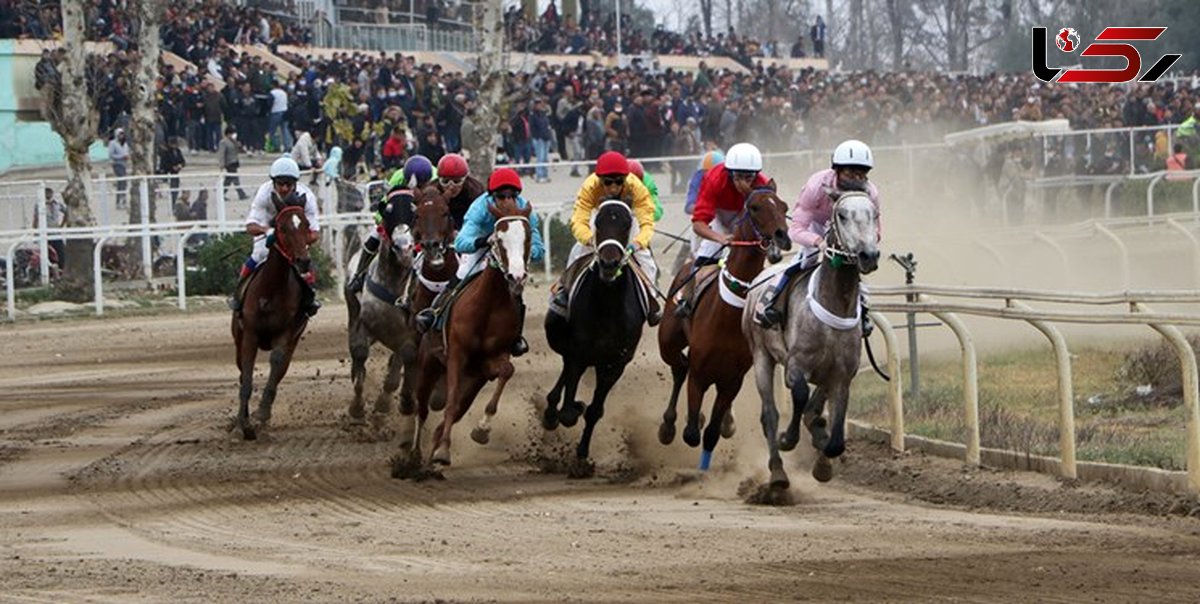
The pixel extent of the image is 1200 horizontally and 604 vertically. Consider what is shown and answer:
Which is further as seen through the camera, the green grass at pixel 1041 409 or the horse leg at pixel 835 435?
the green grass at pixel 1041 409

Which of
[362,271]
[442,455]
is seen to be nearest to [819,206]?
[442,455]

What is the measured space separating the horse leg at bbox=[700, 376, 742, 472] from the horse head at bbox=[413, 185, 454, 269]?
2122 millimetres

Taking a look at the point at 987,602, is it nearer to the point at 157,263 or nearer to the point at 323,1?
the point at 157,263

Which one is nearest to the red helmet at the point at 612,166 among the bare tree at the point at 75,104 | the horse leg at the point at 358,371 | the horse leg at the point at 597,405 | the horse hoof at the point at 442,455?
the horse leg at the point at 597,405

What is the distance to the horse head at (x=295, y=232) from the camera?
51.1ft

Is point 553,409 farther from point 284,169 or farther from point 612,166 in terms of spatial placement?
point 284,169

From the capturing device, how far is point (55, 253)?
89.4ft

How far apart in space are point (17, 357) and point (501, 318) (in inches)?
403

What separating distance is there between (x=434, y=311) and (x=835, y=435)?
3.24m

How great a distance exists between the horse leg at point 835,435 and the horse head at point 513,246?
215 centimetres

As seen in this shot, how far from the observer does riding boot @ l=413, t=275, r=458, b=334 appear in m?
13.8

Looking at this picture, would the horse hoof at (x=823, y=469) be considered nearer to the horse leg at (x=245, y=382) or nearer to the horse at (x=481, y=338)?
the horse at (x=481, y=338)

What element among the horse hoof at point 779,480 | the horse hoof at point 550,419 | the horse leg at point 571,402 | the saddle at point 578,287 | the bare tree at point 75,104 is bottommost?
the horse hoof at point 779,480

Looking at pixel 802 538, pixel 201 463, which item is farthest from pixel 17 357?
pixel 802 538
